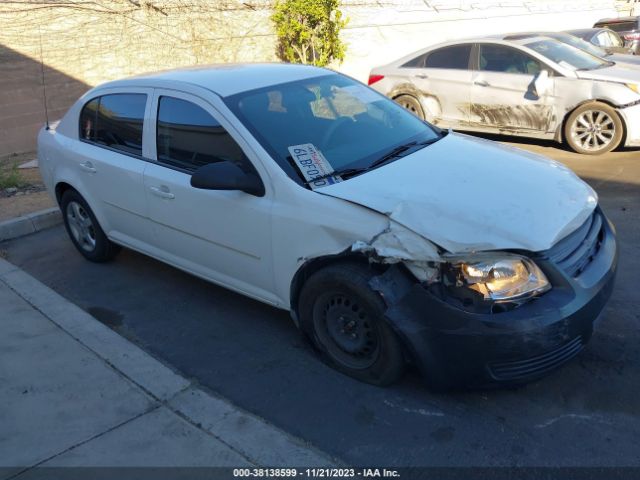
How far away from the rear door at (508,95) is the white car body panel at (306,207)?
4.17 meters

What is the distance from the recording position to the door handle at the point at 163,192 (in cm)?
411

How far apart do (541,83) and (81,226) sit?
19.3 ft

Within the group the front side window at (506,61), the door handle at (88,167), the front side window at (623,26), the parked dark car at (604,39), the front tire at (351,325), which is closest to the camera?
the front tire at (351,325)

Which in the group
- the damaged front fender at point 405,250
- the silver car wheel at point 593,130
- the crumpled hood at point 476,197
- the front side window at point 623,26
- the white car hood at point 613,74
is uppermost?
the front side window at point 623,26

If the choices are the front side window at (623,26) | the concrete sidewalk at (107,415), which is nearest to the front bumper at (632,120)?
the concrete sidewalk at (107,415)

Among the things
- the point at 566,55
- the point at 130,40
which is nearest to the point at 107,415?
the point at 566,55

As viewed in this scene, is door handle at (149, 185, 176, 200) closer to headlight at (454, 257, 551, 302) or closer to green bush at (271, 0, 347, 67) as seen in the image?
headlight at (454, 257, 551, 302)

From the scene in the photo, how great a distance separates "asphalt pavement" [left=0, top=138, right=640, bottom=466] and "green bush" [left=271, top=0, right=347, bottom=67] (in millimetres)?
8099

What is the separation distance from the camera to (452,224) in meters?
3.00

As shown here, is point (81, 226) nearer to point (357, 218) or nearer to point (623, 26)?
point (357, 218)

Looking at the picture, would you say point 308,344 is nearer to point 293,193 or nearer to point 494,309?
point 293,193

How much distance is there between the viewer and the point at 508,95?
8.21m

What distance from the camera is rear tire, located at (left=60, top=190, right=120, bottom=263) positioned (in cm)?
516

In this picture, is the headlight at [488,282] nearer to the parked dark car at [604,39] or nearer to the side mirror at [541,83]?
the side mirror at [541,83]
